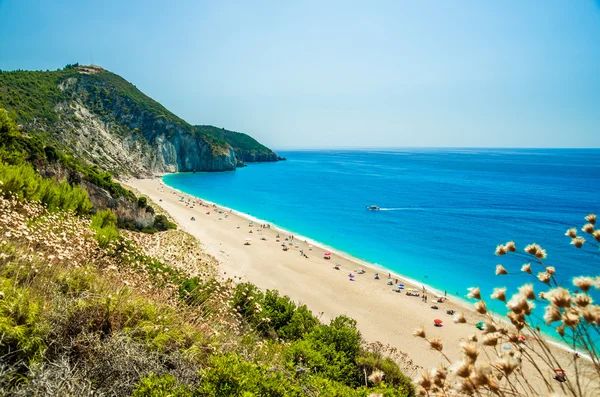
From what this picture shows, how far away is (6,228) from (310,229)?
1577 inches

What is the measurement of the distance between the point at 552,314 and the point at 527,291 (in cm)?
24

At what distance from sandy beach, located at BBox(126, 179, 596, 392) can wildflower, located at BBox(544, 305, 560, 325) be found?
11255 millimetres

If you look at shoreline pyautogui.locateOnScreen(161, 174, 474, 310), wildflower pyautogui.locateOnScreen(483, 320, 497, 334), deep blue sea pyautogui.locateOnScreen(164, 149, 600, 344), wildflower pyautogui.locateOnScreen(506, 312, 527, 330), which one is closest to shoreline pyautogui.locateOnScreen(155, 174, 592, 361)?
shoreline pyautogui.locateOnScreen(161, 174, 474, 310)

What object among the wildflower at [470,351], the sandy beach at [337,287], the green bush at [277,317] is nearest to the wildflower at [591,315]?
the wildflower at [470,351]

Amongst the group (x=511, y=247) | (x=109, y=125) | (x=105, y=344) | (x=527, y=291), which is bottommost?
(x=105, y=344)

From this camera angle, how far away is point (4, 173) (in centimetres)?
Result: 986

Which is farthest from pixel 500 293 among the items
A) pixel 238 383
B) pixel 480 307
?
pixel 238 383

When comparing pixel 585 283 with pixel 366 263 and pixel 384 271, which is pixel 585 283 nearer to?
pixel 384 271

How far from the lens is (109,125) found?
83.6 meters

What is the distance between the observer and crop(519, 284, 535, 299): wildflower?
2051 mm

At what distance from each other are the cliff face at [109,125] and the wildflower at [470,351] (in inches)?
2698

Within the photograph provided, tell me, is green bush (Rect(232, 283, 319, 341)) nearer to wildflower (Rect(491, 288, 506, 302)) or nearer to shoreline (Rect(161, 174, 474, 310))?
wildflower (Rect(491, 288, 506, 302))

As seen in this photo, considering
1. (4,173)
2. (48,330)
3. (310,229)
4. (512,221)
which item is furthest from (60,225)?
(512,221)

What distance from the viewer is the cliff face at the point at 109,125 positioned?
65.1 meters
